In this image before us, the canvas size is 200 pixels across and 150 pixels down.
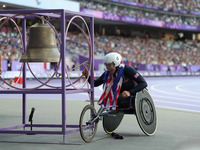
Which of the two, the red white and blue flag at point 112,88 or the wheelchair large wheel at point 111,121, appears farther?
the wheelchair large wheel at point 111,121

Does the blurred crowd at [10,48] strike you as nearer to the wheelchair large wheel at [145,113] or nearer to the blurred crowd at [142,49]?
the blurred crowd at [142,49]

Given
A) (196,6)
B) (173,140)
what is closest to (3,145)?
(173,140)

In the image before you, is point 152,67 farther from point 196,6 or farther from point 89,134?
point 89,134

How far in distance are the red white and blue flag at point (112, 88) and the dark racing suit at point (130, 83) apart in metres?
0.14

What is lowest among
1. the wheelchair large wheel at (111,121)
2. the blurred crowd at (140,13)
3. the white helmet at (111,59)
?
the wheelchair large wheel at (111,121)

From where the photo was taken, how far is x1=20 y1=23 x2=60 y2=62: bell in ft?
27.6

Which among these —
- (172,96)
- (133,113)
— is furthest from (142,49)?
(133,113)

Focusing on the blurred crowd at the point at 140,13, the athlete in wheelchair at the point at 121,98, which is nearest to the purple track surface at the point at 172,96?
the athlete in wheelchair at the point at 121,98

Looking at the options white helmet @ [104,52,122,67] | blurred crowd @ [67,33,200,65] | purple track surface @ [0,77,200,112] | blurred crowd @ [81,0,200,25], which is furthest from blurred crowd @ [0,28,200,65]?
white helmet @ [104,52,122,67]

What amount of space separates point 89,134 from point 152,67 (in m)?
44.9

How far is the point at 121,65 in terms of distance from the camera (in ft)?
29.2

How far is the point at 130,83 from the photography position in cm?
906

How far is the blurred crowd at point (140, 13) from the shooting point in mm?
63897

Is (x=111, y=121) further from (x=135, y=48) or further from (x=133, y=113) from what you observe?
(x=135, y=48)
